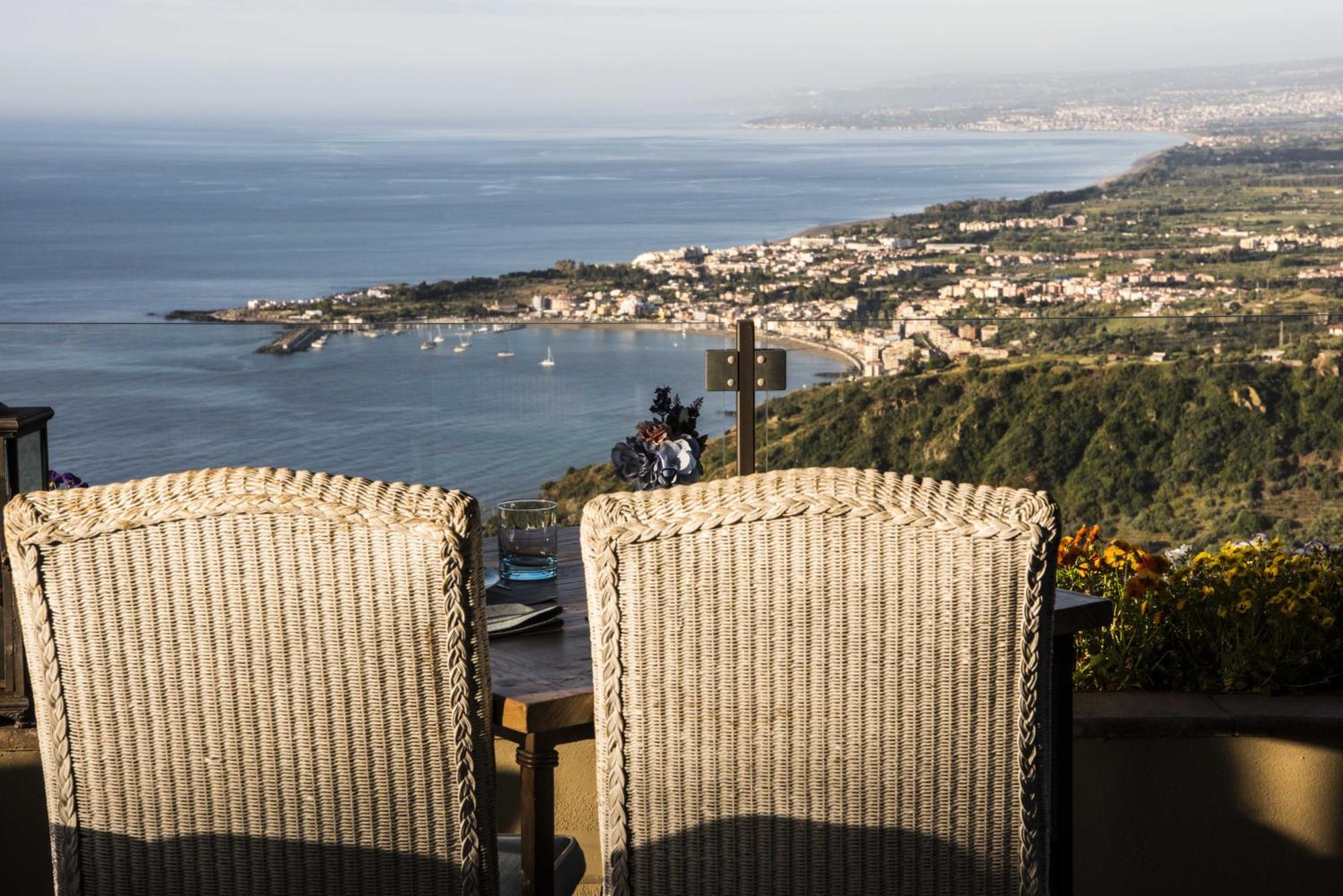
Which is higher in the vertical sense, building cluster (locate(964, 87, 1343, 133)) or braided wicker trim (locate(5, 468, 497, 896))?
building cluster (locate(964, 87, 1343, 133))

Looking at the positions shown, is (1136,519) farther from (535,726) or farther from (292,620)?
(292,620)

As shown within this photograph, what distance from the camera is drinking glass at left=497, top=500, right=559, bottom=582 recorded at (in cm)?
209

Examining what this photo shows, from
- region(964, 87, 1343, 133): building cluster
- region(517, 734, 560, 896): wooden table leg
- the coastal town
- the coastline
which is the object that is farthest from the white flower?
region(964, 87, 1343, 133): building cluster

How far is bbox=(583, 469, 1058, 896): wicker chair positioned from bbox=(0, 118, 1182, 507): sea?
164cm

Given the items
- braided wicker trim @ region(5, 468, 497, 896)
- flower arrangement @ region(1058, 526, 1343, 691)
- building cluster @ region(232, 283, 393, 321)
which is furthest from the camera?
building cluster @ region(232, 283, 393, 321)

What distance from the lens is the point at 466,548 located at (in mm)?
1346

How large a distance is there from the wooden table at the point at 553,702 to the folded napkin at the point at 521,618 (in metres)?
0.01

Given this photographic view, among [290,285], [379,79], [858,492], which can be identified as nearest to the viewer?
[858,492]

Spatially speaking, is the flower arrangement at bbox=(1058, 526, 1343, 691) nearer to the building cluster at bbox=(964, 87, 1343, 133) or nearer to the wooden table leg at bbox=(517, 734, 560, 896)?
the wooden table leg at bbox=(517, 734, 560, 896)

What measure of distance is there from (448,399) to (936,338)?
52.7 inches

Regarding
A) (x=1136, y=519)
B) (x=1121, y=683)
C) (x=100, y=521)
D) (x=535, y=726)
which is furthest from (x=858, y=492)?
(x=1136, y=519)

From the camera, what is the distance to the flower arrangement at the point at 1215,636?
2.72m

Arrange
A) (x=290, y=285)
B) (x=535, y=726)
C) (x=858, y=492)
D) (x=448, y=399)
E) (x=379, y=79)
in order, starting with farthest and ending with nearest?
1. (x=379, y=79)
2. (x=290, y=285)
3. (x=448, y=399)
4. (x=535, y=726)
5. (x=858, y=492)

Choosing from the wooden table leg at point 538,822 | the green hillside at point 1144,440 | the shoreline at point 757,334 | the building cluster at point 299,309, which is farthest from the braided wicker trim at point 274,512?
the green hillside at point 1144,440
